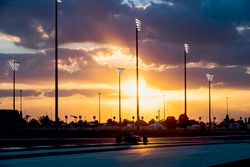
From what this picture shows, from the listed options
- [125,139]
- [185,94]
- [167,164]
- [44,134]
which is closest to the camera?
[167,164]

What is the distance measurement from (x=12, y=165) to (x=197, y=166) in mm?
9764

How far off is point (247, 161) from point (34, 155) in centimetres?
1398

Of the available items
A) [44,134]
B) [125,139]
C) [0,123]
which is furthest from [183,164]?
[0,123]

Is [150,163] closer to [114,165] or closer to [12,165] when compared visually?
[114,165]

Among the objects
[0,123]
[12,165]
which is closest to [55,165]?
[12,165]

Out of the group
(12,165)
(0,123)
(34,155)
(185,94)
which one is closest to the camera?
(12,165)

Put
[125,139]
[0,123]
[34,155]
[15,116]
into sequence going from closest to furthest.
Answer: [34,155] < [125,139] < [0,123] < [15,116]

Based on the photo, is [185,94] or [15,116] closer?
[185,94]

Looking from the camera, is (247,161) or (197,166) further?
(247,161)

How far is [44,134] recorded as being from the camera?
95.6 m

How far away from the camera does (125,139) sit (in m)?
71.2

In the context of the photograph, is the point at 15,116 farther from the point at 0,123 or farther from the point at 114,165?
the point at 114,165

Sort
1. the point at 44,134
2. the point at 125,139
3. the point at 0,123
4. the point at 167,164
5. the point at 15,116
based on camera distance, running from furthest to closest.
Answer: the point at 15,116, the point at 0,123, the point at 44,134, the point at 125,139, the point at 167,164

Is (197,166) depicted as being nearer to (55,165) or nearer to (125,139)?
(55,165)
